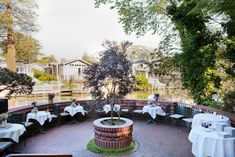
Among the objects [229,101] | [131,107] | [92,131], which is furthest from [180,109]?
[92,131]

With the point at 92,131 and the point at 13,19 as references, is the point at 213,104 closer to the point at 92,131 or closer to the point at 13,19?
the point at 92,131

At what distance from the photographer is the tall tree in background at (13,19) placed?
16.4m

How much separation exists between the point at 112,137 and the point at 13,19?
15163 mm

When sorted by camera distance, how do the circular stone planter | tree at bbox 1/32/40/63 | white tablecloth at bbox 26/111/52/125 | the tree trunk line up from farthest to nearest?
tree at bbox 1/32/40/63 < the tree trunk < white tablecloth at bbox 26/111/52/125 < the circular stone planter

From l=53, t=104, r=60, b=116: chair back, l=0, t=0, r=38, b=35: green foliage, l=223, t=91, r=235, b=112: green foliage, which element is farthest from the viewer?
l=0, t=0, r=38, b=35: green foliage

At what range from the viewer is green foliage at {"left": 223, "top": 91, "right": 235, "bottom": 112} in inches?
305

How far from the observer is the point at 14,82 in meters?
5.69

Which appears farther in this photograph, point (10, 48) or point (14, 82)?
point (10, 48)

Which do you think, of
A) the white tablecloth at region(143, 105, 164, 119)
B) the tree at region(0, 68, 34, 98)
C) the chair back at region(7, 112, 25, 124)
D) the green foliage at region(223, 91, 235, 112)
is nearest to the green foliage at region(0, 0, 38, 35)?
the chair back at region(7, 112, 25, 124)

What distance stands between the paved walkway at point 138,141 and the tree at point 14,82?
5.37 feet

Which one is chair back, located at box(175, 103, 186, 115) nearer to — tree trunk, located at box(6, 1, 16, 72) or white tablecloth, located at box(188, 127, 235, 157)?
white tablecloth, located at box(188, 127, 235, 157)

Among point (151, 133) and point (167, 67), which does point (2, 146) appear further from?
point (167, 67)

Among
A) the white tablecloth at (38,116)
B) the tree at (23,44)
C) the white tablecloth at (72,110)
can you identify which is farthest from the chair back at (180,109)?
the tree at (23,44)

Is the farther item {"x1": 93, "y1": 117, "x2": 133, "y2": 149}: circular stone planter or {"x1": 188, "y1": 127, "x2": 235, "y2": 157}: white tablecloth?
{"x1": 93, "y1": 117, "x2": 133, "y2": 149}: circular stone planter
